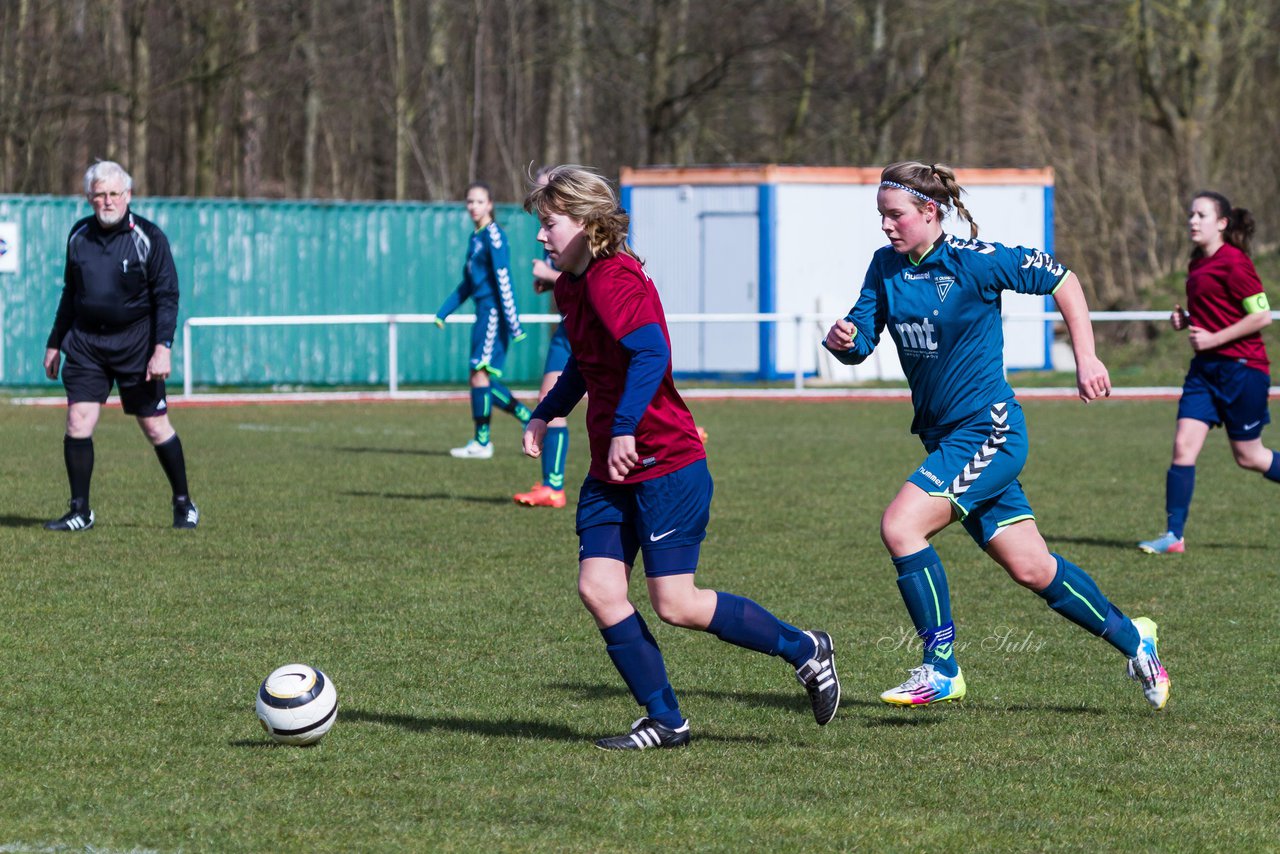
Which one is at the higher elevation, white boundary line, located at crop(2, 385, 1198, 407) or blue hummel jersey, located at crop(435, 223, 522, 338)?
blue hummel jersey, located at crop(435, 223, 522, 338)

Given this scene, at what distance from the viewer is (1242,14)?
105ft

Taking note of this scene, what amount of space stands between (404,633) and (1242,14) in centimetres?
2834

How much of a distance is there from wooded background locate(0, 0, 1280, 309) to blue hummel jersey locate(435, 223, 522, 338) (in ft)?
51.6

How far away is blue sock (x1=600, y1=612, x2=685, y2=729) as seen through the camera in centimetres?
540

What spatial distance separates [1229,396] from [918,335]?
15.4 ft

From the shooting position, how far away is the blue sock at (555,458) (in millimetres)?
11859

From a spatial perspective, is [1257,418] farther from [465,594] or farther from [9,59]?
[9,59]

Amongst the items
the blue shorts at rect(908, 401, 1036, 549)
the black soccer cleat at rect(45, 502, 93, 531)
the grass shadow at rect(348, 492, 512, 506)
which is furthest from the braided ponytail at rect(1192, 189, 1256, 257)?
the black soccer cleat at rect(45, 502, 93, 531)

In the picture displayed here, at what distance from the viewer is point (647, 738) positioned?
5434mm

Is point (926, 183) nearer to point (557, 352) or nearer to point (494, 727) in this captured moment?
point (494, 727)

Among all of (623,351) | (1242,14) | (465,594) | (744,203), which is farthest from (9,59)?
(623,351)

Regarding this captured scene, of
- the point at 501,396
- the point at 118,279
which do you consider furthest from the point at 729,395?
the point at 118,279

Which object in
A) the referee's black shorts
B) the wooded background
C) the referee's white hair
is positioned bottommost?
the referee's black shorts

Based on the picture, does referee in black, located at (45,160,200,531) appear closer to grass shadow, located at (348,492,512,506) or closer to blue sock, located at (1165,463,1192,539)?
grass shadow, located at (348,492,512,506)
